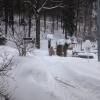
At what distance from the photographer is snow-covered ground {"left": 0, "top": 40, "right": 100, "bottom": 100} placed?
31.8 feet

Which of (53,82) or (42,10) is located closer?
(53,82)

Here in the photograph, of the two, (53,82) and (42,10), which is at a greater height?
(42,10)

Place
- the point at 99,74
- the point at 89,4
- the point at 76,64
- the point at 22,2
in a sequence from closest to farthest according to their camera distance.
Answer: the point at 99,74 → the point at 76,64 → the point at 22,2 → the point at 89,4

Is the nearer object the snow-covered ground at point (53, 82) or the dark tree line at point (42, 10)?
the snow-covered ground at point (53, 82)

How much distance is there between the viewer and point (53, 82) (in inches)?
421

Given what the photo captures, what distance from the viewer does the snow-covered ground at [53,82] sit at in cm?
968

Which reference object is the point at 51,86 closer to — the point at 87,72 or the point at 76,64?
the point at 87,72

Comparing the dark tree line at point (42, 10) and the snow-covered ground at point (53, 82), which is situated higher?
the dark tree line at point (42, 10)

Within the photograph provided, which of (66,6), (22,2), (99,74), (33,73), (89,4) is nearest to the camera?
(33,73)

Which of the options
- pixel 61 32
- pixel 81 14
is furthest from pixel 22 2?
pixel 81 14

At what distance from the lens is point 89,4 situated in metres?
49.1

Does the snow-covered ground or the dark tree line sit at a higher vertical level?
the dark tree line

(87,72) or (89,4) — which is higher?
(89,4)

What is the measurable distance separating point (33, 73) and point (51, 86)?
0.83 m
